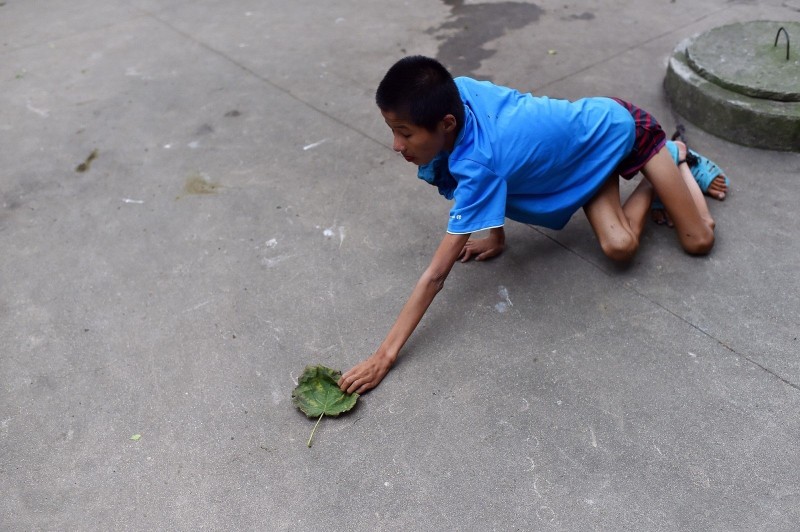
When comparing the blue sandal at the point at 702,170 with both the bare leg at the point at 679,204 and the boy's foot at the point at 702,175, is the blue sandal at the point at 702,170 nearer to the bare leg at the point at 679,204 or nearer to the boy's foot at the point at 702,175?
the boy's foot at the point at 702,175

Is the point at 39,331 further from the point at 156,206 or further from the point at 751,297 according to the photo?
the point at 751,297

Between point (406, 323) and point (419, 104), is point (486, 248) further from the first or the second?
point (419, 104)

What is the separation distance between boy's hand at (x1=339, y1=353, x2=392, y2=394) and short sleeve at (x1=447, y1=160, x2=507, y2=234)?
1.56 feet

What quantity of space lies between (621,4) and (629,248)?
294cm

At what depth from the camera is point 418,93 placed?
194 cm

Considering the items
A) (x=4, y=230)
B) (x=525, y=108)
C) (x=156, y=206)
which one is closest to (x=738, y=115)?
(x=525, y=108)

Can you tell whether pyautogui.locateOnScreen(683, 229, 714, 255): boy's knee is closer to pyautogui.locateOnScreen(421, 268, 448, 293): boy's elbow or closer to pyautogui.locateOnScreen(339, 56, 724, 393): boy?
pyautogui.locateOnScreen(339, 56, 724, 393): boy

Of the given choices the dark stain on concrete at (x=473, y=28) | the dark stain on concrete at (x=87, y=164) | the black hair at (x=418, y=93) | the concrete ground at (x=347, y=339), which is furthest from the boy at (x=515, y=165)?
the dark stain on concrete at (x=87, y=164)

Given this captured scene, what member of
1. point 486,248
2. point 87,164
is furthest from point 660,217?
point 87,164

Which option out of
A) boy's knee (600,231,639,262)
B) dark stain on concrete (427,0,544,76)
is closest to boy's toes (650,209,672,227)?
boy's knee (600,231,639,262)

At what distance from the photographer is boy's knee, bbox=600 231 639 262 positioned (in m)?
2.36

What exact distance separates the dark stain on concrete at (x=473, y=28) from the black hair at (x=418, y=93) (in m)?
1.96

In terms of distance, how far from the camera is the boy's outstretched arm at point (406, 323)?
6.84 feet

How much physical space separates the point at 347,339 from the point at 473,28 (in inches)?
112
